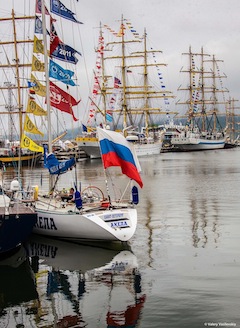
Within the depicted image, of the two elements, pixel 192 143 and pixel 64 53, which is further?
pixel 192 143

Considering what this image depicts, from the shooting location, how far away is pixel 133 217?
68.1ft

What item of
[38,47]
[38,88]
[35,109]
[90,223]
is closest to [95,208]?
[90,223]

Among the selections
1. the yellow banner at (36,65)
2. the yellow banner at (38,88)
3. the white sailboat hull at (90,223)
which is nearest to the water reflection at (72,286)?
the white sailboat hull at (90,223)

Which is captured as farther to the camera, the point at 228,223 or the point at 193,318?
the point at 228,223

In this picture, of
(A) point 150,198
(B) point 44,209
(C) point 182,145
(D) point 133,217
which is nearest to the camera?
(D) point 133,217

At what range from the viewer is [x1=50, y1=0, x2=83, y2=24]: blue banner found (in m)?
26.4

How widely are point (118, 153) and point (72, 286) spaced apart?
7798mm

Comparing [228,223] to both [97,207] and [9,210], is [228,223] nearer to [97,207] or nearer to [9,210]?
[97,207]

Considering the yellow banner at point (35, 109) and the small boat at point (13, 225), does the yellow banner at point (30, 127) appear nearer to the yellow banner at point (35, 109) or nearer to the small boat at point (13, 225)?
the yellow banner at point (35, 109)

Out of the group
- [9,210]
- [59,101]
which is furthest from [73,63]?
[9,210]

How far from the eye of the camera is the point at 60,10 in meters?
26.6

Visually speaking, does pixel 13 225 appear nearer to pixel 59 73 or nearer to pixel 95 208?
pixel 95 208

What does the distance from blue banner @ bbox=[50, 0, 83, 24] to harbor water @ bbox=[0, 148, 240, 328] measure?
Answer: 1134 cm

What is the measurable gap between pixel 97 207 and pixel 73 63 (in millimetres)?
9320
